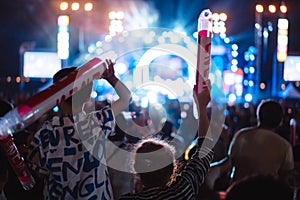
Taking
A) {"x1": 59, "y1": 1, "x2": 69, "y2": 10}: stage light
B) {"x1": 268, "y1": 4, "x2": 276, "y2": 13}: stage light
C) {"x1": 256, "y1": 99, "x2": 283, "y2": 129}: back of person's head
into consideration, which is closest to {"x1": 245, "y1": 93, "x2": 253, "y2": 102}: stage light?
{"x1": 268, "y1": 4, "x2": 276, "y2": 13}: stage light

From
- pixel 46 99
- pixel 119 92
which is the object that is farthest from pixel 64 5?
pixel 46 99

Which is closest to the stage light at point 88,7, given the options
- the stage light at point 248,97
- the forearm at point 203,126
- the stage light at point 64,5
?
the stage light at point 64,5

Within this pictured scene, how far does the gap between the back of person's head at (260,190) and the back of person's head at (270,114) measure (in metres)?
2.94

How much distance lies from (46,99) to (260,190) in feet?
3.82

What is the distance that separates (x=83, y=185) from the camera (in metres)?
3.60

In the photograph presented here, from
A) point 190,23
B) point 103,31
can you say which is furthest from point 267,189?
point 190,23

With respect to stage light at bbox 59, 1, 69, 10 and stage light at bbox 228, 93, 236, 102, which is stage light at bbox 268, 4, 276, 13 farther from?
stage light at bbox 59, 1, 69, 10

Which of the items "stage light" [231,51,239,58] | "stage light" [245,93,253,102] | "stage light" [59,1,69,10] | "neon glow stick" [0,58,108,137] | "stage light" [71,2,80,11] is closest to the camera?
"neon glow stick" [0,58,108,137]

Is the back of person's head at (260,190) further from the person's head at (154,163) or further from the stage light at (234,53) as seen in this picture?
the stage light at (234,53)

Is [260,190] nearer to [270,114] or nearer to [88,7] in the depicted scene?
[270,114]

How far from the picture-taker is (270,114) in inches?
207

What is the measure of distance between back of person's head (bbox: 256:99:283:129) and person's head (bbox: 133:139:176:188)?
7.52 ft

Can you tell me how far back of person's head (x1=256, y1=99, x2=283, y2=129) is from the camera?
5242mm

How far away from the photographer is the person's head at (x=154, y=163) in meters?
3.05
